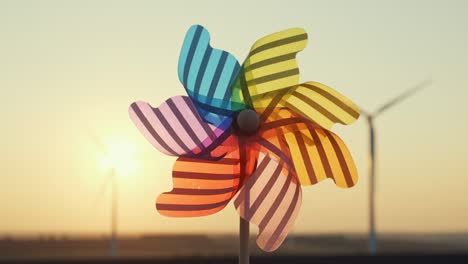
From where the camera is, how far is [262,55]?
3.91 meters

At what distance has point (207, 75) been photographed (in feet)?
12.6

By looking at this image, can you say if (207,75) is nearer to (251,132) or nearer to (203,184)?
(251,132)

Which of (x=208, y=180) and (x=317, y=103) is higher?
(x=317, y=103)

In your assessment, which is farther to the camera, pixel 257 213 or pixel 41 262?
pixel 41 262

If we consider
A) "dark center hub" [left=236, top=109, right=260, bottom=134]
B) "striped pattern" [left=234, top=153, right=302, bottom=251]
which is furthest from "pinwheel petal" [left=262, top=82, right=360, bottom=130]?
"striped pattern" [left=234, top=153, right=302, bottom=251]

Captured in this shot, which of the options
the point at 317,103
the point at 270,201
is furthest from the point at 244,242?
the point at 317,103

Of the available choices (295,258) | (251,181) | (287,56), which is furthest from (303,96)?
(295,258)

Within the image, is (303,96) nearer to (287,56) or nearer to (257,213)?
(287,56)

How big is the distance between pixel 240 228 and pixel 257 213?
0.10 metres

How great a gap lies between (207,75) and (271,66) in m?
0.28

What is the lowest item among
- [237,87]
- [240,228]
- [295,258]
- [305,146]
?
[295,258]

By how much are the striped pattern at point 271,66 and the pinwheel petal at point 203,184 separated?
0.73 ft

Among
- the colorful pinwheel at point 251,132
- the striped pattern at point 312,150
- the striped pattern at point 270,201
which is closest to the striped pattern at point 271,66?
the colorful pinwheel at point 251,132

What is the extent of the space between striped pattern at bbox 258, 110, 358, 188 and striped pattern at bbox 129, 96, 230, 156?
0.74 ft
